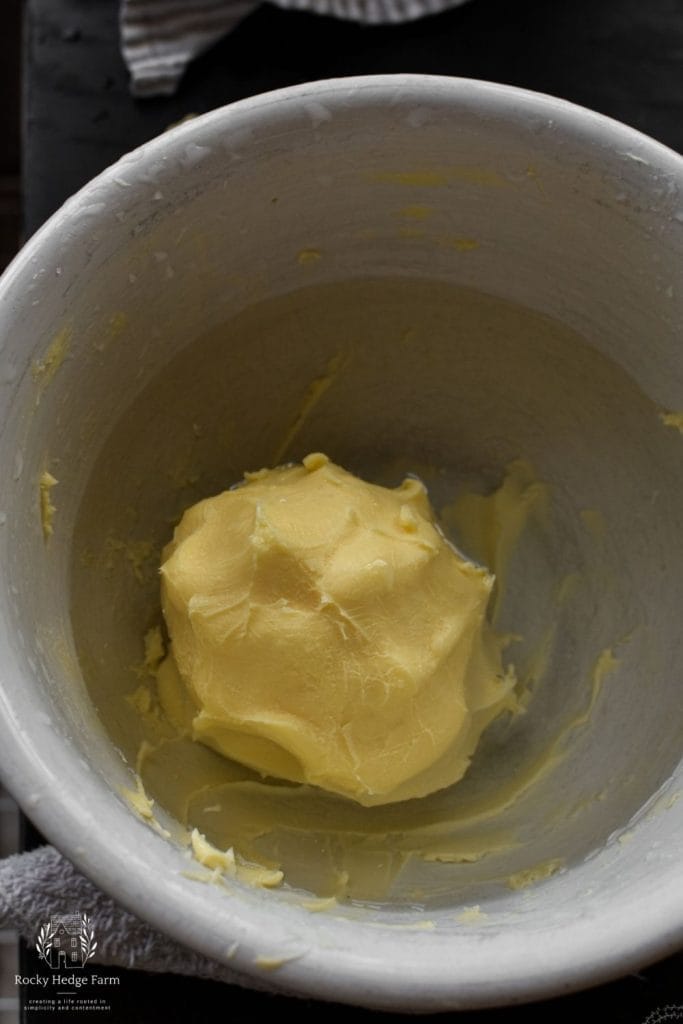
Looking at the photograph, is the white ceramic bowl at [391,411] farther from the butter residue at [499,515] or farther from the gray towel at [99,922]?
the gray towel at [99,922]

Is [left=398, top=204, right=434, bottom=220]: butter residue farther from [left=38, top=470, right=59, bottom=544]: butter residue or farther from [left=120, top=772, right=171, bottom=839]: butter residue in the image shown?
[left=120, top=772, right=171, bottom=839]: butter residue

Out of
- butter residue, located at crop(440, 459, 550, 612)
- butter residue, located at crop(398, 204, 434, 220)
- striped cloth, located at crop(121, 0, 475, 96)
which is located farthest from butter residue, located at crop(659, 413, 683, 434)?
striped cloth, located at crop(121, 0, 475, 96)

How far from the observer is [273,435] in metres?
0.87

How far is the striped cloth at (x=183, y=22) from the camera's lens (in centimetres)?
89

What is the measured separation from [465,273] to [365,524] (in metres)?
0.22

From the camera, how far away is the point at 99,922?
2.59 ft

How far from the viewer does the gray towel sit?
0.79 metres

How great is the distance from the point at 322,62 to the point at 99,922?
2.61 ft

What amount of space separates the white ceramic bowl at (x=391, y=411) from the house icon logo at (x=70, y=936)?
0.21m

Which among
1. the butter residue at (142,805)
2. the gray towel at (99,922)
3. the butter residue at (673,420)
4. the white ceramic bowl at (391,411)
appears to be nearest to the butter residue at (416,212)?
the white ceramic bowl at (391,411)

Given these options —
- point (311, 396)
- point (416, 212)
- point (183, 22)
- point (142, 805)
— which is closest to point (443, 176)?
point (416, 212)

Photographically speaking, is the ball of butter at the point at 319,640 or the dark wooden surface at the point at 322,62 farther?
the dark wooden surface at the point at 322,62

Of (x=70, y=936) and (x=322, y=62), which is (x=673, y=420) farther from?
(x=70, y=936)

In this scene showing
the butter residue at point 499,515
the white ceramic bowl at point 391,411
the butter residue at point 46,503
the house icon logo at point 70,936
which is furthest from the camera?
the butter residue at point 499,515
